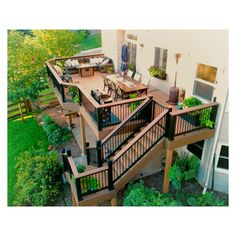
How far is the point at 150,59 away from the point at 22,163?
7.79 m

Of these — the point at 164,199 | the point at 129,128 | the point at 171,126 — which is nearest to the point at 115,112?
the point at 129,128

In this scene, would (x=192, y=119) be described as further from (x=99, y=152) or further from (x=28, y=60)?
(x=28, y=60)

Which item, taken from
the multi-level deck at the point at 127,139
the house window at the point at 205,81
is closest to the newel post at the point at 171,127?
the multi-level deck at the point at 127,139

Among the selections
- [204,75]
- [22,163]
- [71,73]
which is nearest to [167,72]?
[204,75]

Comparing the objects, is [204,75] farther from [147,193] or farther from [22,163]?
[22,163]

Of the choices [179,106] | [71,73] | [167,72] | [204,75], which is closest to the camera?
[204,75]

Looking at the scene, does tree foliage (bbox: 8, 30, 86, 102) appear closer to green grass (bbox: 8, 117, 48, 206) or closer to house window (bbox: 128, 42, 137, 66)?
green grass (bbox: 8, 117, 48, 206)

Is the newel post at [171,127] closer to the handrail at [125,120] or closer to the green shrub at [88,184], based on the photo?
the handrail at [125,120]

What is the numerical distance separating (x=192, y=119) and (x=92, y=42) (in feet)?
105

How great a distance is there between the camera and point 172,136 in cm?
756

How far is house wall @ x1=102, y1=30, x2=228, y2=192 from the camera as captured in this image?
291 inches

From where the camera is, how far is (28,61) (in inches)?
597

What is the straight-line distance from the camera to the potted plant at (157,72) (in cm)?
1054

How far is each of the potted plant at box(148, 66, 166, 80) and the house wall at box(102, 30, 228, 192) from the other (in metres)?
0.26
